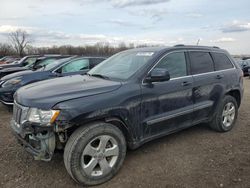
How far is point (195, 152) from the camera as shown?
12.2 feet

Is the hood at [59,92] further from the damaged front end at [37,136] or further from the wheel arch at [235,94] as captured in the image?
the wheel arch at [235,94]

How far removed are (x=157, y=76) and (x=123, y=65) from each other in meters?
0.80

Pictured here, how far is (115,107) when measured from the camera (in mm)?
2877

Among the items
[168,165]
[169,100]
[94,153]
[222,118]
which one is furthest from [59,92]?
[222,118]

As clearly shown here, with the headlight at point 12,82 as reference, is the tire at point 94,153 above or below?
below

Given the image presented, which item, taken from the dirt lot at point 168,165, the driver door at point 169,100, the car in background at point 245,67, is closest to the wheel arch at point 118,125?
the driver door at point 169,100

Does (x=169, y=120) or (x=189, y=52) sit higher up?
(x=189, y=52)

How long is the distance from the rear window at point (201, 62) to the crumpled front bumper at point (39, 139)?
2.67 metres

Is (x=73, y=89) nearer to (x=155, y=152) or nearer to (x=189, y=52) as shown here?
(x=155, y=152)

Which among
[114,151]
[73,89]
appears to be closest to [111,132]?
[114,151]

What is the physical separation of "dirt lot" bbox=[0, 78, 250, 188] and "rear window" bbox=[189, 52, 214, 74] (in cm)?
133

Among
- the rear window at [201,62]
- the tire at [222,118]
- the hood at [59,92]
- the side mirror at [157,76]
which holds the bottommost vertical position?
the tire at [222,118]

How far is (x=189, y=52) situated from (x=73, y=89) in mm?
2307

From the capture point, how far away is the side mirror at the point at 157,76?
10.5 ft
